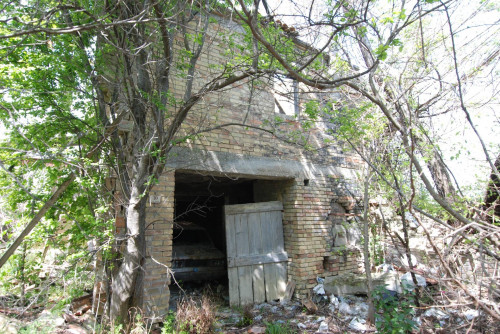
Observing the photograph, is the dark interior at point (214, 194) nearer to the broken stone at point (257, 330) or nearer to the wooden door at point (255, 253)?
the wooden door at point (255, 253)

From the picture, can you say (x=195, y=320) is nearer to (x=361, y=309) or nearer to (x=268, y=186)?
(x=361, y=309)

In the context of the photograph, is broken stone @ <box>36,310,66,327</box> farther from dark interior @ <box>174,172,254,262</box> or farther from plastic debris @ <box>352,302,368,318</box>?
plastic debris @ <box>352,302,368,318</box>

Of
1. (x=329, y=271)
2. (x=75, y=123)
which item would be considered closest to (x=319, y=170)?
(x=329, y=271)

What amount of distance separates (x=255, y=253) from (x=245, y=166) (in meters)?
1.76

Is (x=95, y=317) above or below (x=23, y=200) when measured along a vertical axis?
below

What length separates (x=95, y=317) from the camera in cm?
404

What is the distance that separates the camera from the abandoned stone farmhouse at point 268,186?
204 inches

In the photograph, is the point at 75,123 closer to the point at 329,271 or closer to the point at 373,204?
the point at 329,271

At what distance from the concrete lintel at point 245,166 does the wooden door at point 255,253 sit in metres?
0.78

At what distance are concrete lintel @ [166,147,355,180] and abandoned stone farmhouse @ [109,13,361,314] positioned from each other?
2 centimetres

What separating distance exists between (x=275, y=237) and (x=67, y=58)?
4.54 meters

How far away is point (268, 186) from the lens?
678cm

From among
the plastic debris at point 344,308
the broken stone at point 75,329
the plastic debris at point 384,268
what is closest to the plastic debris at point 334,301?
the plastic debris at point 344,308

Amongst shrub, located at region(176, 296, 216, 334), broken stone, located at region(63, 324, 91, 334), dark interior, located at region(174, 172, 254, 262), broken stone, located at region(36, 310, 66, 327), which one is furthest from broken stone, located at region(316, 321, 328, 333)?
broken stone, located at region(36, 310, 66, 327)
